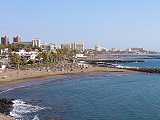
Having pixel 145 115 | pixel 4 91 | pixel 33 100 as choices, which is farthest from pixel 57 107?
pixel 4 91

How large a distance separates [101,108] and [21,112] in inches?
284

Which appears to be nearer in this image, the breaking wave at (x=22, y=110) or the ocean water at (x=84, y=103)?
the breaking wave at (x=22, y=110)

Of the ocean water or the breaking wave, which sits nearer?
the breaking wave

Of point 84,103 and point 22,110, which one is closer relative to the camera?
point 22,110

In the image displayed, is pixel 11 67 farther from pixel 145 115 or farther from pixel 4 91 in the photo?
pixel 145 115

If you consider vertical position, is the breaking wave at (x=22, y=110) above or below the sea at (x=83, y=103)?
above

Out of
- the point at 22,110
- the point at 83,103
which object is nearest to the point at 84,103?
the point at 83,103

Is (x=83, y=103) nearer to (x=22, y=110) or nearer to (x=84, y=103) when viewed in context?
(x=84, y=103)

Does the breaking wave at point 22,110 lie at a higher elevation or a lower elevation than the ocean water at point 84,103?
higher

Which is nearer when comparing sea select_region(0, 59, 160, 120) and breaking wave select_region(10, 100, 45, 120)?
breaking wave select_region(10, 100, 45, 120)

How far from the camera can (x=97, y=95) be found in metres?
43.9

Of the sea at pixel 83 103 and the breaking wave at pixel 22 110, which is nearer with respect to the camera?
the breaking wave at pixel 22 110

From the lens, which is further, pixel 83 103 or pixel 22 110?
pixel 83 103

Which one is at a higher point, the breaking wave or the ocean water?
the breaking wave
